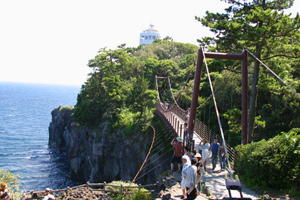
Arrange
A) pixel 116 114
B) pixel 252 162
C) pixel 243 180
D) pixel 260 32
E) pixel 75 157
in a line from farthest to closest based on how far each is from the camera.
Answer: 1. pixel 75 157
2. pixel 116 114
3. pixel 260 32
4. pixel 243 180
5. pixel 252 162

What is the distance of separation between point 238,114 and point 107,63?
27311mm

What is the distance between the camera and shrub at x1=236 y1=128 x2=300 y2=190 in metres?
8.47

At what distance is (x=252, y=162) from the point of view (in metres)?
9.45

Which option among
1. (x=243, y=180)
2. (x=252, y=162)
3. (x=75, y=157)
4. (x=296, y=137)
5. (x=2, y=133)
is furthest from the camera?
(x=2, y=133)

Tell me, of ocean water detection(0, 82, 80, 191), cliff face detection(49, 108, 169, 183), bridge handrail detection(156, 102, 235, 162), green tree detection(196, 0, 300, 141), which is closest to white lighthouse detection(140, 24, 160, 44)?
ocean water detection(0, 82, 80, 191)

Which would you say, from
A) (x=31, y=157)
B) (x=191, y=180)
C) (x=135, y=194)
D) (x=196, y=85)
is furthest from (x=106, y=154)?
(x=191, y=180)

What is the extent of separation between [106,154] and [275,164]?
27553 millimetres

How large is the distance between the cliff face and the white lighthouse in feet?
193

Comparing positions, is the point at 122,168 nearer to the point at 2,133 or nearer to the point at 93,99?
the point at 93,99

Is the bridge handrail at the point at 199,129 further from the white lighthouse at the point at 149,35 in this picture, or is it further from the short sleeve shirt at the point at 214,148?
the white lighthouse at the point at 149,35

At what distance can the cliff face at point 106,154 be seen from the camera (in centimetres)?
2817

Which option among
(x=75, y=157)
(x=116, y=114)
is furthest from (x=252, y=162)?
(x=75, y=157)

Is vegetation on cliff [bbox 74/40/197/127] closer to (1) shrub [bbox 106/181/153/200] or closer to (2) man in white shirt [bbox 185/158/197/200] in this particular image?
(1) shrub [bbox 106/181/153/200]

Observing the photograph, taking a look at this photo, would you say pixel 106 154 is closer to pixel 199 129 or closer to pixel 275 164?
pixel 199 129
